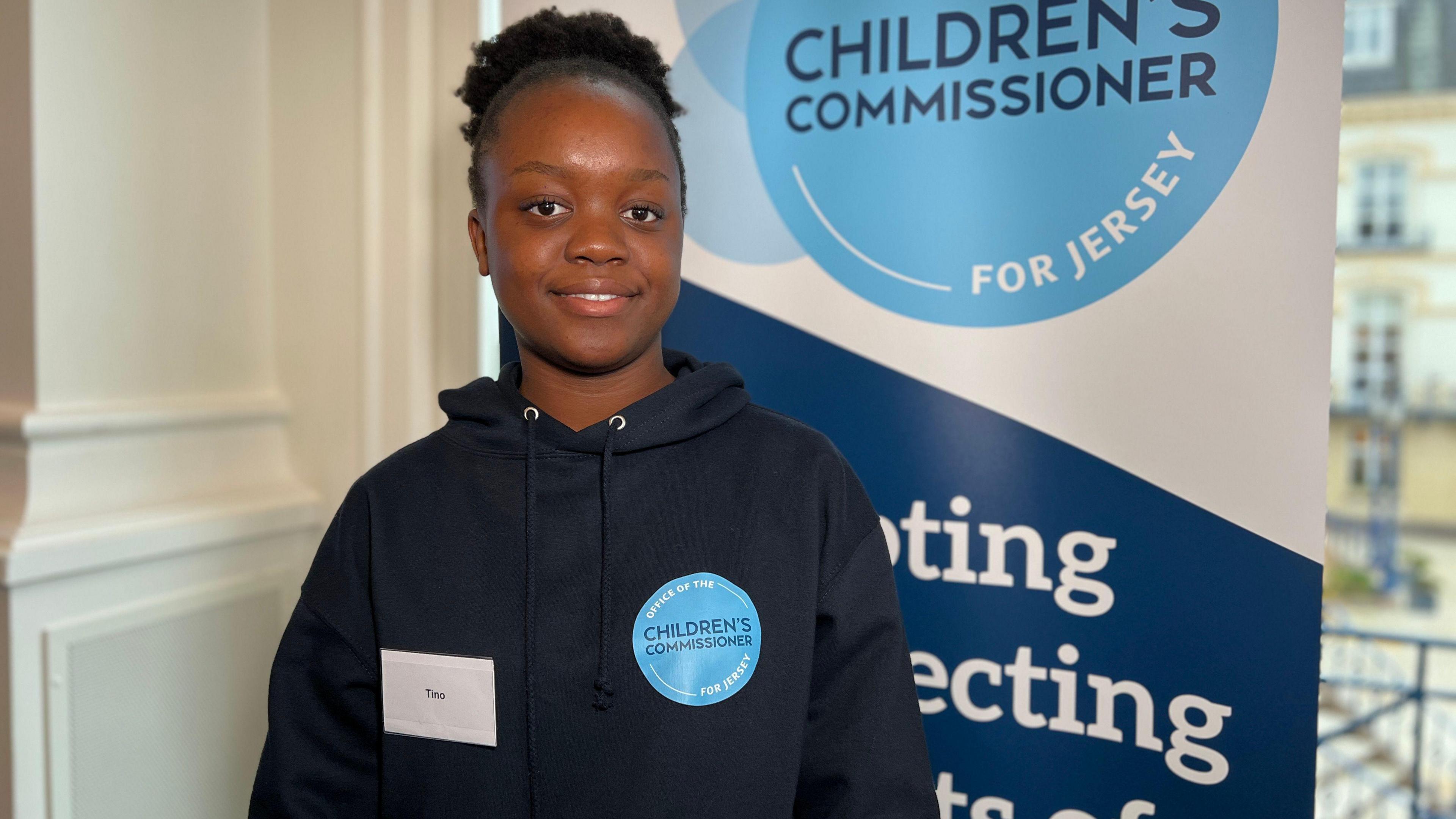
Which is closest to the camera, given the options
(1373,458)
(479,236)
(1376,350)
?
(479,236)

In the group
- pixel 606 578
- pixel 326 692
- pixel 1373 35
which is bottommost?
pixel 326 692

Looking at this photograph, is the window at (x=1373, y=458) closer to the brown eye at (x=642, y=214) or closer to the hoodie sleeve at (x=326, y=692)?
the brown eye at (x=642, y=214)

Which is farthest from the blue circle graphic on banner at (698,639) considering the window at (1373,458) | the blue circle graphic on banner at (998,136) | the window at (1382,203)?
the window at (1373,458)

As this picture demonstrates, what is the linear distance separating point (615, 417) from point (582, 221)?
0.16m

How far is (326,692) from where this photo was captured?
78 centimetres

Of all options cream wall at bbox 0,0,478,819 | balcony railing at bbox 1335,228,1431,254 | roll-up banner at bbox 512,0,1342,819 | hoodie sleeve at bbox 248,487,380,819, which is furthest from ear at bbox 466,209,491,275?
balcony railing at bbox 1335,228,1431,254

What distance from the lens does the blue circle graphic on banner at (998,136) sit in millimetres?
930

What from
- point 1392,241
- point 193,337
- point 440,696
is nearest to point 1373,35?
point 1392,241

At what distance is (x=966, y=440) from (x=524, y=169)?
1.90ft

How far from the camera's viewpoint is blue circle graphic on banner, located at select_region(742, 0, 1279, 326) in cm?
93

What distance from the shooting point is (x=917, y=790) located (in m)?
0.74

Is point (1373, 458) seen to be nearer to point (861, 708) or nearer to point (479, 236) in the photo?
point (861, 708)

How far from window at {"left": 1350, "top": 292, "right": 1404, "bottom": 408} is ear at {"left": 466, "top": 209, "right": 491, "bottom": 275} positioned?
32.5 feet

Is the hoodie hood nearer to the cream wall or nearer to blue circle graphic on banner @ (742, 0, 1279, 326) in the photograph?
blue circle graphic on banner @ (742, 0, 1279, 326)
